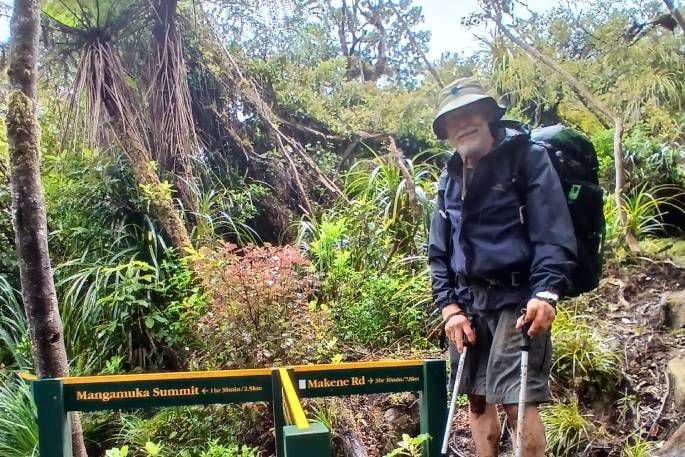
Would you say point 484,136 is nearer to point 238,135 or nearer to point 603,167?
point 238,135

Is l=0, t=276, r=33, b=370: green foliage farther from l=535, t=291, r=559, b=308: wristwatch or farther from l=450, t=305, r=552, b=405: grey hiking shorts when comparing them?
l=535, t=291, r=559, b=308: wristwatch

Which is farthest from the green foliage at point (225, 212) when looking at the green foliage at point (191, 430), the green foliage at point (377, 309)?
the green foliage at point (191, 430)

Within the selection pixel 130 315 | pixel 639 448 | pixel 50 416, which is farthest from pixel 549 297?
pixel 130 315

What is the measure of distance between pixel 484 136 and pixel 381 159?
4502 millimetres

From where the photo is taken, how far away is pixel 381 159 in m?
6.86

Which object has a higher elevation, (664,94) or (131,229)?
(664,94)

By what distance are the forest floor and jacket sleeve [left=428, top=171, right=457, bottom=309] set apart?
1539 mm

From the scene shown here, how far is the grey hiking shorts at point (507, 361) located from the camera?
2.19 meters

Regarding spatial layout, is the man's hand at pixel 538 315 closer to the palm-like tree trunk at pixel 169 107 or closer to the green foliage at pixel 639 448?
the green foliage at pixel 639 448

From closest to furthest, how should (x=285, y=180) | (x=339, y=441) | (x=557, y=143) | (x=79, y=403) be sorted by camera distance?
1. (x=79, y=403)
2. (x=557, y=143)
3. (x=339, y=441)
4. (x=285, y=180)

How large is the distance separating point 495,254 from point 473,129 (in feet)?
1.82

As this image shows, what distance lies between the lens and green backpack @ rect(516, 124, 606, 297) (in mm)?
2260

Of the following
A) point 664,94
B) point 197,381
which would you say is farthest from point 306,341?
point 664,94

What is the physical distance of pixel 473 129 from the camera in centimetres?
238
